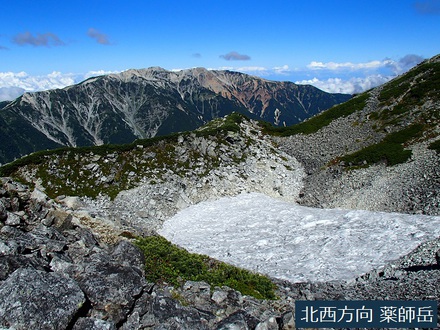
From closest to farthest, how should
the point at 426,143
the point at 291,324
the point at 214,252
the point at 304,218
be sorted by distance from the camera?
the point at 291,324 → the point at 214,252 → the point at 304,218 → the point at 426,143

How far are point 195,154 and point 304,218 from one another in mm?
21918

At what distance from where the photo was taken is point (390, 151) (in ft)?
163

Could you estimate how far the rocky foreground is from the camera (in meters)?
12.5

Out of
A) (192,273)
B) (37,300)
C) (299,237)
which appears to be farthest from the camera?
(299,237)

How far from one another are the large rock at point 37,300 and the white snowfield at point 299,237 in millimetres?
16657

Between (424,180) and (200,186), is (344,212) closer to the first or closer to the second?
(424,180)

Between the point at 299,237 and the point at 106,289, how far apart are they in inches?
878

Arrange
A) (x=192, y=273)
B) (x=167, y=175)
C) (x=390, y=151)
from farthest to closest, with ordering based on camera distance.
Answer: (x=390, y=151)
(x=167, y=175)
(x=192, y=273)

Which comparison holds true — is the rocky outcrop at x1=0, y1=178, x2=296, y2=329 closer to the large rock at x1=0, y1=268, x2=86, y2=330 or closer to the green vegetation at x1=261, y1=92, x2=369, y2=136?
the large rock at x1=0, y1=268, x2=86, y2=330

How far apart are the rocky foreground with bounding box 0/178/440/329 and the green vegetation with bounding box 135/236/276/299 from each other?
0.70 meters

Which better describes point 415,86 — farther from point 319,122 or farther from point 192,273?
point 192,273

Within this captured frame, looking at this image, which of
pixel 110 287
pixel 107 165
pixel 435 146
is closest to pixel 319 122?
pixel 435 146

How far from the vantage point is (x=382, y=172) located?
149ft

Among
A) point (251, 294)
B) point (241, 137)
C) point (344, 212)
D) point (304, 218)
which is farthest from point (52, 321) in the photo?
point (241, 137)
